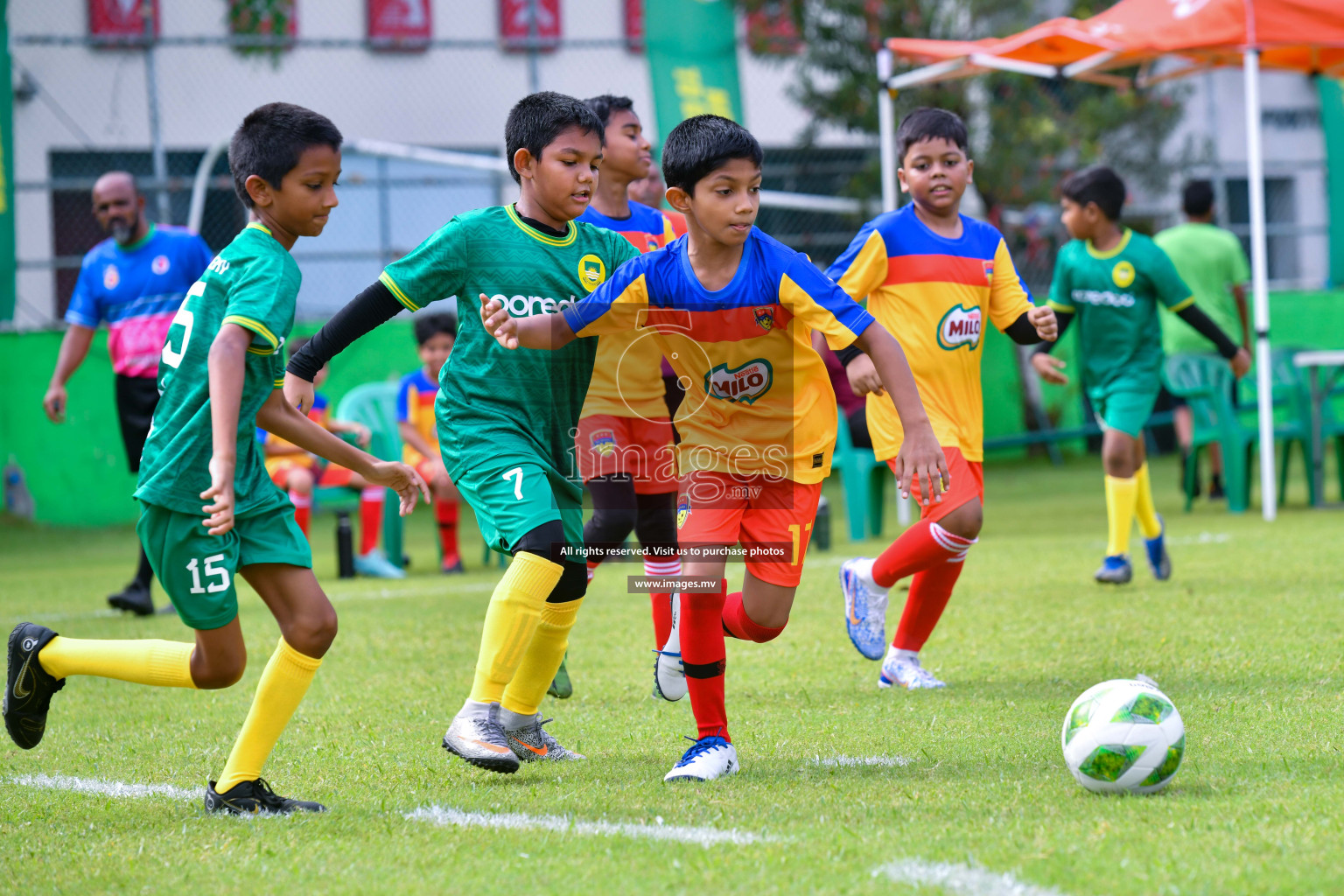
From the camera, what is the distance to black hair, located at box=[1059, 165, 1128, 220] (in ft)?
23.4

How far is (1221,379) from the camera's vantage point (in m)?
10.5

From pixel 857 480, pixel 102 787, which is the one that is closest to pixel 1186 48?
pixel 857 480

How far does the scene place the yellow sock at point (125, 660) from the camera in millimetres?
3441

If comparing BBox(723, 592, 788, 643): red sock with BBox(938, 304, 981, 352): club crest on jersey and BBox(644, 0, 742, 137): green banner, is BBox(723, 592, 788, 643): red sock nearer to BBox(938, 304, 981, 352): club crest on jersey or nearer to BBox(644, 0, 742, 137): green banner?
BBox(938, 304, 981, 352): club crest on jersey

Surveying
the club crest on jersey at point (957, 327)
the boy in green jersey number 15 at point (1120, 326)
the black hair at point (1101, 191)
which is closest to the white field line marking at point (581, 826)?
the club crest on jersey at point (957, 327)

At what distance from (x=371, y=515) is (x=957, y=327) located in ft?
17.0

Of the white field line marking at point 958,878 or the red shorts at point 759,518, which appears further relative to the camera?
the red shorts at point 759,518

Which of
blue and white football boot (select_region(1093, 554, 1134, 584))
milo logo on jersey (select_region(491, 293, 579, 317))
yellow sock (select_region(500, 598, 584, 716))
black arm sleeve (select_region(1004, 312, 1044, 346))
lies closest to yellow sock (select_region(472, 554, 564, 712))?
yellow sock (select_region(500, 598, 584, 716))

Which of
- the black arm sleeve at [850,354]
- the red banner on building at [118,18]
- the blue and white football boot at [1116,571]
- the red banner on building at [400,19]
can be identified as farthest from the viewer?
the red banner on building at [400,19]

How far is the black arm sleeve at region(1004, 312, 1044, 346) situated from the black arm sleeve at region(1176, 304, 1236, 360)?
2.67 metres

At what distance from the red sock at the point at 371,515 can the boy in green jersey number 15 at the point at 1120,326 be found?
4.40 meters

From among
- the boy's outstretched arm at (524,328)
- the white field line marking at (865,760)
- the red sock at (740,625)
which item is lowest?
the white field line marking at (865,760)

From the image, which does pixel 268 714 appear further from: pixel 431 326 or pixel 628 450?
pixel 431 326

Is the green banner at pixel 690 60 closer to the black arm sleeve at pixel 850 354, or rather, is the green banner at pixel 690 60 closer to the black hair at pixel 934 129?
the black hair at pixel 934 129
